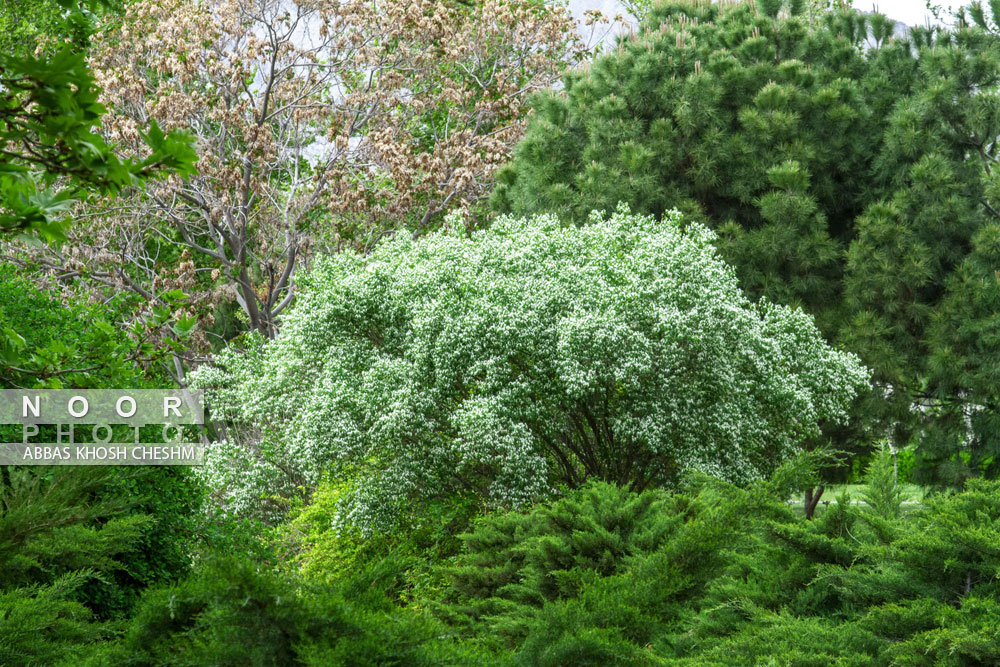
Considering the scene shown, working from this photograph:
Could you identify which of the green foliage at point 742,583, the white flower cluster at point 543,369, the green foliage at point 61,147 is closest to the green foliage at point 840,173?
the white flower cluster at point 543,369

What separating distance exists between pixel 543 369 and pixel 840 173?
6.02 m

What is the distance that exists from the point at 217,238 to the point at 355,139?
329cm

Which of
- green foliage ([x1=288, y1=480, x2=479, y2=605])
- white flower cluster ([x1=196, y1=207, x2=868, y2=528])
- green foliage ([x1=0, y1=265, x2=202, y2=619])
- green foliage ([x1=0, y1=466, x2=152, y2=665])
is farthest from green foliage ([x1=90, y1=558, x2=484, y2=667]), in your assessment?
green foliage ([x1=288, y1=480, x2=479, y2=605])

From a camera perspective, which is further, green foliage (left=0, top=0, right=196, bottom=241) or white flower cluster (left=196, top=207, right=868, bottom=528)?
white flower cluster (left=196, top=207, right=868, bottom=528)

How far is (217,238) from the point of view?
1538 centimetres

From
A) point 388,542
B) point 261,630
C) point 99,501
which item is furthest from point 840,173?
point 261,630

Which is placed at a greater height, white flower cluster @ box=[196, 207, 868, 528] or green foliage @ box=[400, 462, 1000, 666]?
white flower cluster @ box=[196, 207, 868, 528]

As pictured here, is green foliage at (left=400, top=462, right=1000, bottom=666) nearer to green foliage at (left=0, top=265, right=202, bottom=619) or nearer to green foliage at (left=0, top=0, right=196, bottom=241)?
green foliage at (left=0, top=265, right=202, bottom=619)

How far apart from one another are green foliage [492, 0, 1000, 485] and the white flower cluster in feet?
6.49

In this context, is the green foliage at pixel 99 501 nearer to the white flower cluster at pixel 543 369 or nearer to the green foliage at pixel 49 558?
the green foliage at pixel 49 558

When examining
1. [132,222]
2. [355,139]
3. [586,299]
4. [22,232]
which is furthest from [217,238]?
[22,232]

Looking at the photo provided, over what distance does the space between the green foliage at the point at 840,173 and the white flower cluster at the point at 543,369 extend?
198 centimetres

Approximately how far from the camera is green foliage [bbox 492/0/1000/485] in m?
11.5

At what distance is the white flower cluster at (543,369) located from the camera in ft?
28.3
